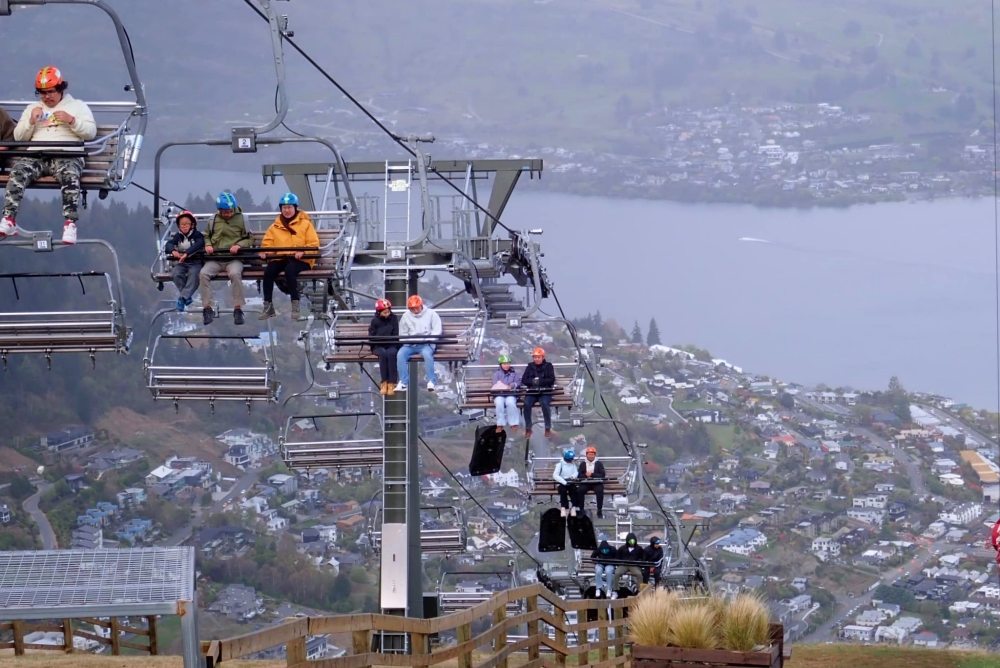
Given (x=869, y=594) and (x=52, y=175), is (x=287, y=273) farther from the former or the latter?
(x=869, y=594)

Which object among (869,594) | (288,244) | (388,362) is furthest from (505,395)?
(869,594)

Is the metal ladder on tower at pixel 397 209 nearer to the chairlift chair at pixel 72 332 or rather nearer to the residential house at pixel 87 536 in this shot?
the chairlift chair at pixel 72 332

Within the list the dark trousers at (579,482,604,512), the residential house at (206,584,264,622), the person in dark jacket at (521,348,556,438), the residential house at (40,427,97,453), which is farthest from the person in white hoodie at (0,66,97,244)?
the residential house at (40,427,97,453)

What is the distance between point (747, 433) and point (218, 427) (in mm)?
20412

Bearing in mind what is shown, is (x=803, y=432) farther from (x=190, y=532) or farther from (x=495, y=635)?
(x=495, y=635)

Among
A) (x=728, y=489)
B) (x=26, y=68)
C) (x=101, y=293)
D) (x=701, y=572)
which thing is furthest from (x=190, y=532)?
(x=701, y=572)

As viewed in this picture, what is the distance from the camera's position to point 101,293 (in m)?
66.8

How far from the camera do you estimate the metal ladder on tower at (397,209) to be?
64.2 feet

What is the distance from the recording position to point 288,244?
50.6 feet

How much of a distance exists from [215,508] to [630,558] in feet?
131

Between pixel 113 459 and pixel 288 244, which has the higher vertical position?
pixel 288 244

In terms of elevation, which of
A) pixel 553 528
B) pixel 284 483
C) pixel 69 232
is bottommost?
pixel 284 483

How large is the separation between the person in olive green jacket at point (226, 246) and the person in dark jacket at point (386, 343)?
1.90 m

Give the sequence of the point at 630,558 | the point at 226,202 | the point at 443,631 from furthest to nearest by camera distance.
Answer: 1. the point at 630,558
2. the point at 226,202
3. the point at 443,631
